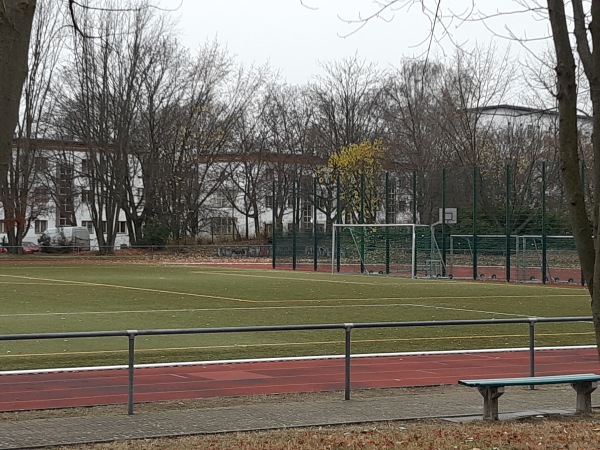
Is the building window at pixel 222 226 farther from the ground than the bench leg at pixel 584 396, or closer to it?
farther from the ground

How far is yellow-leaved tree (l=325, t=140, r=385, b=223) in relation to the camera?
6675 cm

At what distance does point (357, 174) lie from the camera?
7075 cm

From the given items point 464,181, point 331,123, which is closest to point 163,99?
point 331,123

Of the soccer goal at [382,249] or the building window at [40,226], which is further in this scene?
the building window at [40,226]

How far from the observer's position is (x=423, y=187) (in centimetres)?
6222

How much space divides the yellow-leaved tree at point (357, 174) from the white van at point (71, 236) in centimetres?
1952

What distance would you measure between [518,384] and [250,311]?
16.2m

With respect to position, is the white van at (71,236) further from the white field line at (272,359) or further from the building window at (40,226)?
the white field line at (272,359)

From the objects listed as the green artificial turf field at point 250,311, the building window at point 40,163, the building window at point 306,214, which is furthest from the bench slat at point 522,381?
the building window at point 306,214

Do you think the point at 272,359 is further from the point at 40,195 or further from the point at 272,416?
the point at 40,195

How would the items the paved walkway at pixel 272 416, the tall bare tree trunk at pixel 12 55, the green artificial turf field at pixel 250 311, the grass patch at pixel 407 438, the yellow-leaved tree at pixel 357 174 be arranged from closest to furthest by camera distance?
the tall bare tree trunk at pixel 12 55 < the grass patch at pixel 407 438 < the paved walkway at pixel 272 416 < the green artificial turf field at pixel 250 311 < the yellow-leaved tree at pixel 357 174

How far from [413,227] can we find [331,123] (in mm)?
39883

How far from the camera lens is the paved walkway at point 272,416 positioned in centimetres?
966

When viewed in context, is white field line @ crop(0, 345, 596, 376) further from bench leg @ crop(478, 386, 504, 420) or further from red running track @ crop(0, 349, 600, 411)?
bench leg @ crop(478, 386, 504, 420)
